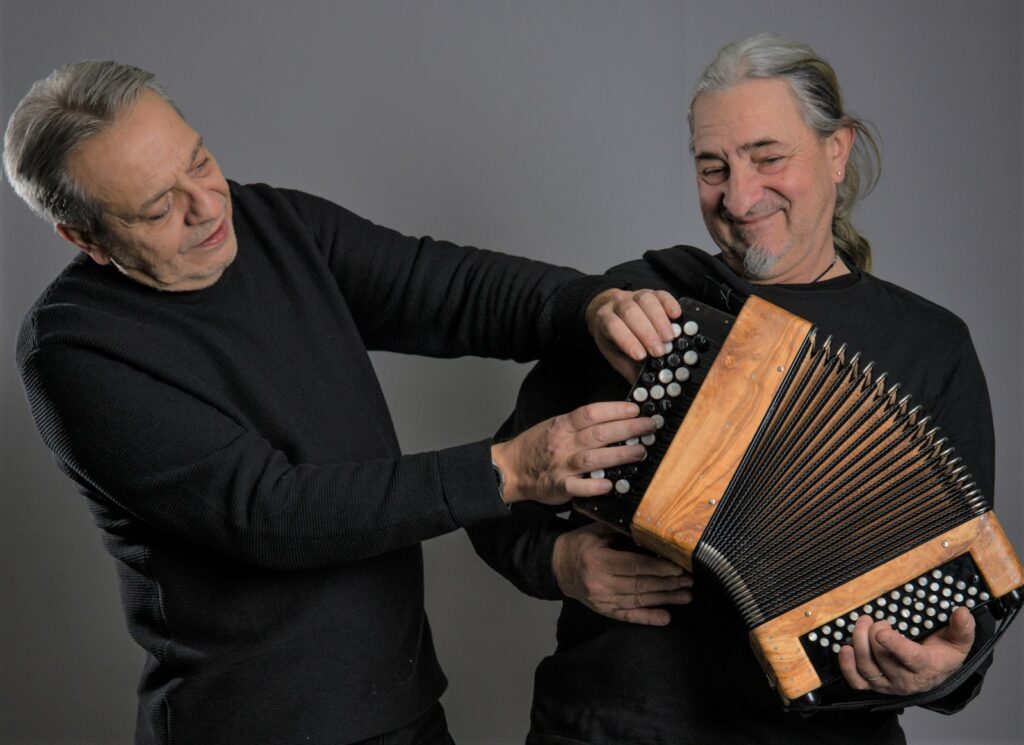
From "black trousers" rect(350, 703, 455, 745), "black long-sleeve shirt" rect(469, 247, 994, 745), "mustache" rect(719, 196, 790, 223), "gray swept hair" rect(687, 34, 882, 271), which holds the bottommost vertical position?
"black trousers" rect(350, 703, 455, 745)

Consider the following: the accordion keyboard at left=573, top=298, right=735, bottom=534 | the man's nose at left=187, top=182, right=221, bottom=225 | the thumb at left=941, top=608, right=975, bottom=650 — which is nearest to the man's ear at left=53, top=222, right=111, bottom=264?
the man's nose at left=187, top=182, right=221, bottom=225

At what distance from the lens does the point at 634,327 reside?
172cm

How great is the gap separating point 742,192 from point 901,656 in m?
0.80

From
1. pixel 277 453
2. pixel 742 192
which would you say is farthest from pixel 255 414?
pixel 742 192

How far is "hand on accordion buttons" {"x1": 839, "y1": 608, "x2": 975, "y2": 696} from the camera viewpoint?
1645 millimetres

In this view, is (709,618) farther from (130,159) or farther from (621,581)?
(130,159)

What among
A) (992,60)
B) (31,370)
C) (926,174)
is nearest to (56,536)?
(31,370)

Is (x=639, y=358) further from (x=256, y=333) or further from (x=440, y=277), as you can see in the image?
(x=256, y=333)

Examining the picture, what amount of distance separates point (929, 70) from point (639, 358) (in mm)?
2095

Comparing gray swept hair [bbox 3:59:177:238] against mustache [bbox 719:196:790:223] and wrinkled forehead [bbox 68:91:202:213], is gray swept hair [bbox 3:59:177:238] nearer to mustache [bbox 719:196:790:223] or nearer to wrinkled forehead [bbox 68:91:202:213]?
wrinkled forehead [bbox 68:91:202:213]

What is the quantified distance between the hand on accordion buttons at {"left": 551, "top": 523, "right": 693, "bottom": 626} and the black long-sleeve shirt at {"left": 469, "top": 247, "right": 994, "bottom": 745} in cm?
5

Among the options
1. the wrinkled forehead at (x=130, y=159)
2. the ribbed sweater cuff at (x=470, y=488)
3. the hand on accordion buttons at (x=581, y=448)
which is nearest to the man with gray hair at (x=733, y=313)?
the hand on accordion buttons at (x=581, y=448)

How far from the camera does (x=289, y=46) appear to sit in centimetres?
334

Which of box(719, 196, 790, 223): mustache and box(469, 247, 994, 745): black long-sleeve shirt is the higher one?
box(719, 196, 790, 223): mustache
